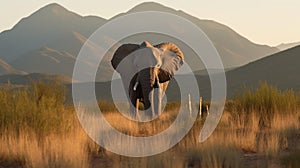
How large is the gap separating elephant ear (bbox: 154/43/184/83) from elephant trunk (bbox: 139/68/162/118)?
100 centimetres

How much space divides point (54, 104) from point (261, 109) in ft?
21.9

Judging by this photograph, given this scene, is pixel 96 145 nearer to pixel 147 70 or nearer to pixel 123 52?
pixel 147 70

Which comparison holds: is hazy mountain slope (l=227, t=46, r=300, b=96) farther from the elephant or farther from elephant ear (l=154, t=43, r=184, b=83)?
the elephant

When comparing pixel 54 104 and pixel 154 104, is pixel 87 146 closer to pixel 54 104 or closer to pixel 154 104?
pixel 54 104

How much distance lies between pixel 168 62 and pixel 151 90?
2428 mm

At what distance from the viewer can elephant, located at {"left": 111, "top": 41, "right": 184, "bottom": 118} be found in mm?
17188

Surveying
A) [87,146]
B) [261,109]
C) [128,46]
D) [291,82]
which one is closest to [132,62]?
[128,46]

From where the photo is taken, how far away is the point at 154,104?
18.0 m

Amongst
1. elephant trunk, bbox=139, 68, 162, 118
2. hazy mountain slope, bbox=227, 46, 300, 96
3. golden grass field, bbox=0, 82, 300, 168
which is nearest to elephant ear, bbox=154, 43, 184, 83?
elephant trunk, bbox=139, 68, 162, 118

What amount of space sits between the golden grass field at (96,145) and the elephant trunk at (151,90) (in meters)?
1.61

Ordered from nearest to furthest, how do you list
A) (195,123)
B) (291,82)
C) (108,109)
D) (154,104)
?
1. (195,123)
2. (154,104)
3. (108,109)
4. (291,82)

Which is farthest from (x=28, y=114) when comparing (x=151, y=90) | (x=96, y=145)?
(x=151, y=90)

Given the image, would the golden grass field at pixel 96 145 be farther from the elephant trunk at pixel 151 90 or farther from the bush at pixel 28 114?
the elephant trunk at pixel 151 90

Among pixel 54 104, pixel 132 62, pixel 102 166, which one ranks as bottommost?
pixel 102 166
